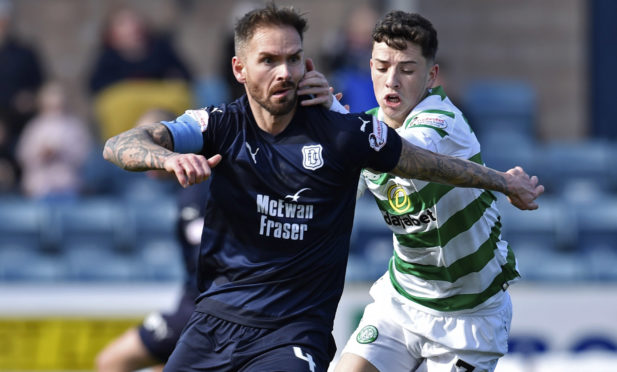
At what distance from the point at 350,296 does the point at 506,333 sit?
3.51 m

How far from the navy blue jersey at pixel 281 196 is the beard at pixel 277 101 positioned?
81 millimetres

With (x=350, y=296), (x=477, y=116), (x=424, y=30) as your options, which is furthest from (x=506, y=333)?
(x=477, y=116)

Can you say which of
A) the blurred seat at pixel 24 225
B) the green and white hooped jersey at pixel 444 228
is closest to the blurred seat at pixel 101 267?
the blurred seat at pixel 24 225

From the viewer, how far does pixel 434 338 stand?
15.8 ft

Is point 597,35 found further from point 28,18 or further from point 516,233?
point 28,18

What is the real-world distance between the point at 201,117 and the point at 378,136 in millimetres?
711

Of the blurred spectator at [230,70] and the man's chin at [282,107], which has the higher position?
the man's chin at [282,107]

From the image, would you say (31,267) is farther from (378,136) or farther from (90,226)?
(378,136)

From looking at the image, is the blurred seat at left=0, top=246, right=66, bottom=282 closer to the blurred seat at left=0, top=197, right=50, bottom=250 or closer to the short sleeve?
the blurred seat at left=0, top=197, right=50, bottom=250

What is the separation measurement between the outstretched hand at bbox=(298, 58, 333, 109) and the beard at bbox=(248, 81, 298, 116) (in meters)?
0.05

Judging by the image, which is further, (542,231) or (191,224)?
(542,231)

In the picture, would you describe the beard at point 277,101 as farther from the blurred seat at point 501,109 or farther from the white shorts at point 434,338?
the blurred seat at point 501,109

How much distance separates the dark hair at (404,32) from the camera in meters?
4.63

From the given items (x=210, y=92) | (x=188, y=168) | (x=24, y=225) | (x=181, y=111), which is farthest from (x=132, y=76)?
(x=188, y=168)
